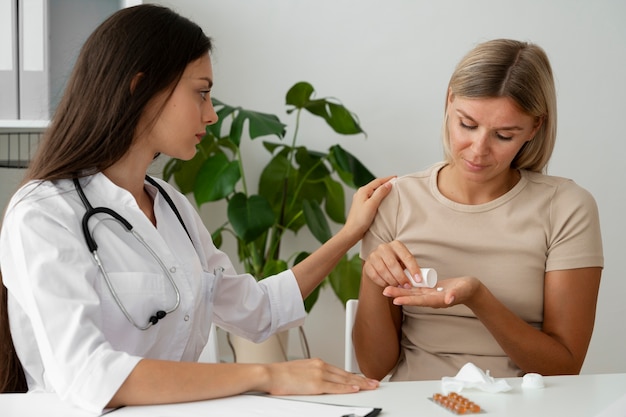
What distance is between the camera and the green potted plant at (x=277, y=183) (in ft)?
9.52

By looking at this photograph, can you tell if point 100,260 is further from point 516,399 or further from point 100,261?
point 516,399

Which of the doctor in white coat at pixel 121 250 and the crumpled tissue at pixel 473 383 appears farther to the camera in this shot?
the crumpled tissue at pixel 473 383

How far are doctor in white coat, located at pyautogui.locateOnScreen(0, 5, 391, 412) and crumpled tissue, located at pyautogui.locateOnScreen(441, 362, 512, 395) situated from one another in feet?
0.45

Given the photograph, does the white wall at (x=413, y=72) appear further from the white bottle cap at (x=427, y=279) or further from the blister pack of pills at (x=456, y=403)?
the blister pack of pills at (x=456, y=403)

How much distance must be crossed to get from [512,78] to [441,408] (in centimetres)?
79

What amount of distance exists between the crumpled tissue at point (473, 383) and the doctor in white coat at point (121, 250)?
137 mm

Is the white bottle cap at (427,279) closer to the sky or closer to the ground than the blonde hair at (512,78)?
closer to the ground

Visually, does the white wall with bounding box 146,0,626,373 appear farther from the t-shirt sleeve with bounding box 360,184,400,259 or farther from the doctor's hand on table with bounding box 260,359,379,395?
the doctor's hand on table with bounding box 260,359,379,395

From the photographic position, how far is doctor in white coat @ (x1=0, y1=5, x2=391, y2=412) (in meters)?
1.30

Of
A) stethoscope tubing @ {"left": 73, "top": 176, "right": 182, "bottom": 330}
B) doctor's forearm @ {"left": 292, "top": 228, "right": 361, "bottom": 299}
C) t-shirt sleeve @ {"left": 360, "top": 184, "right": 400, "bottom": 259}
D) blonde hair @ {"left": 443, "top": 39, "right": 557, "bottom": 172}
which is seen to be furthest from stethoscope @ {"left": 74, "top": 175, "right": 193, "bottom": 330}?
blonde hair @ {"left": 443, "top": 39, "right": 557, "bottom": 172}

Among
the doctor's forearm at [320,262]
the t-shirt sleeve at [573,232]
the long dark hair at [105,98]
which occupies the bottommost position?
the doctor's forearm at [320,262]

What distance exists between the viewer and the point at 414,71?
3.38 meters

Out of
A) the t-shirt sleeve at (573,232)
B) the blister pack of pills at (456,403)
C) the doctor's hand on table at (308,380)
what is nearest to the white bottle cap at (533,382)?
the blister pack of pills at (456,403)

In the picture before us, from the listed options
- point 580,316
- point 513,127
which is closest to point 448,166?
point 513,127
